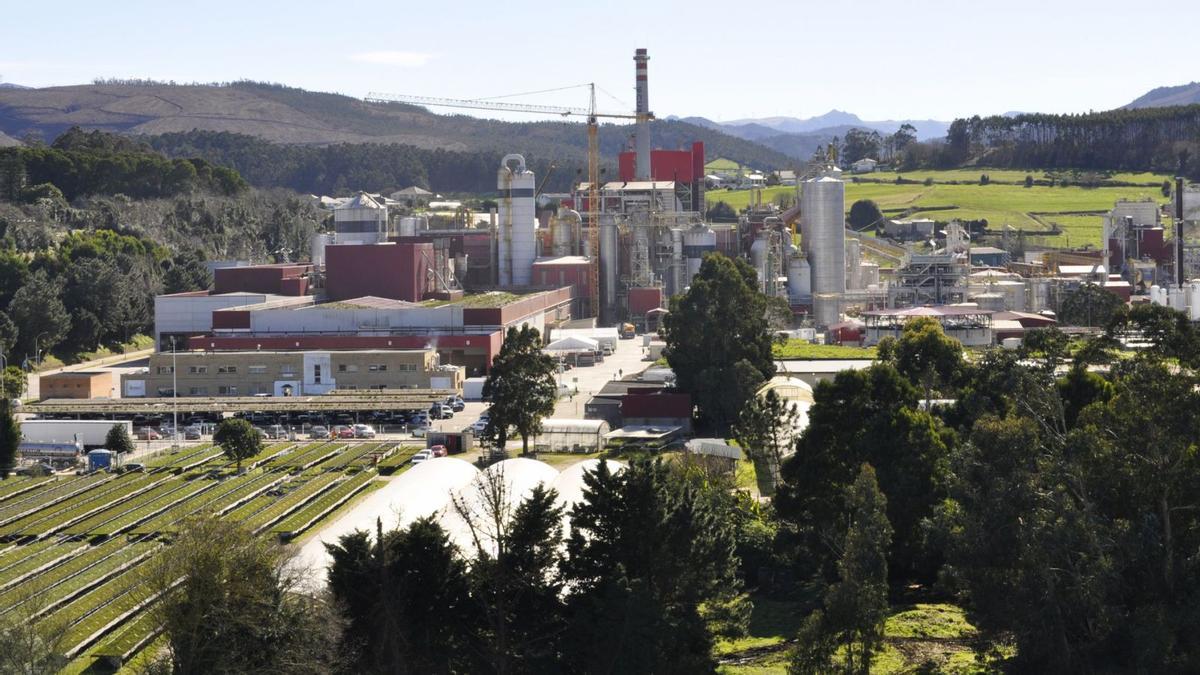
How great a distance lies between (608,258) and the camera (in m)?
64.1

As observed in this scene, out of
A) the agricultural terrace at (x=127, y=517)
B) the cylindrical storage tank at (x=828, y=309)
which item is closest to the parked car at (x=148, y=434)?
the agricultural terrace at (x=127, y=517)

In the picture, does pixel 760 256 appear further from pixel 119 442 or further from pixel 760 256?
pixel 119 442

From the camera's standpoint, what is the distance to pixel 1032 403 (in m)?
21.1

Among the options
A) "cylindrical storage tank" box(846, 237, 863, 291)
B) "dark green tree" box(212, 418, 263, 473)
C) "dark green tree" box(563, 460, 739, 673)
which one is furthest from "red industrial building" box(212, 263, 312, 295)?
"dark green tree" box(563, 460, 739, 673)

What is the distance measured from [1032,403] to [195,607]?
10.8 m

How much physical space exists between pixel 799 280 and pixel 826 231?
79.5 inches

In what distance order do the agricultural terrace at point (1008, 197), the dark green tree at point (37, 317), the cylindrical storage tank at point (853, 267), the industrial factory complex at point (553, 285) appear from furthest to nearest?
the agricultural terrace at point (1008, 197), the cylindrical storage tank at point (853, 267), the dark green tree at point (37, 317), the industrial factory complex at point (553, 285)

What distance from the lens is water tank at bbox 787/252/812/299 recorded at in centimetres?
6019

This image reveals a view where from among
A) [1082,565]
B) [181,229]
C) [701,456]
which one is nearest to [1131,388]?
[1082,565]

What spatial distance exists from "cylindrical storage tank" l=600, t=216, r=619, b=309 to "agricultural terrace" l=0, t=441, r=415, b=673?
29.7 metres

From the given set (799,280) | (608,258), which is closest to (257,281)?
(608,258)

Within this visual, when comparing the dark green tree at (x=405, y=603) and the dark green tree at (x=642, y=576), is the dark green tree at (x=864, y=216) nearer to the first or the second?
the dark green tree at (x=642, y=576)

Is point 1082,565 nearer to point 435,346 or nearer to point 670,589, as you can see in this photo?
point 670,589

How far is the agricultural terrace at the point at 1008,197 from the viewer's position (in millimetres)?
84562
